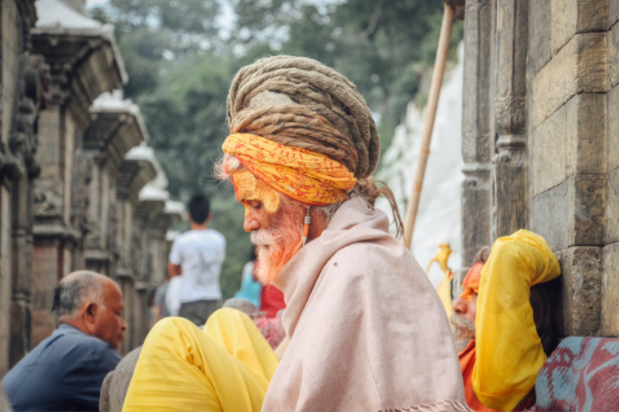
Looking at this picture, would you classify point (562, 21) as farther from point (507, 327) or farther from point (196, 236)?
point (196, 236)

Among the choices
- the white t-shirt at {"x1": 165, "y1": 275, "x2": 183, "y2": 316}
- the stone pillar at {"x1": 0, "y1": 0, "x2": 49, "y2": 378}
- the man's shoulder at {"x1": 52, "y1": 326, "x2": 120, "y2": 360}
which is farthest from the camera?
the white t-shirt at {"x1": 165, "y1": 275, "x2": 183, "y2": 316}

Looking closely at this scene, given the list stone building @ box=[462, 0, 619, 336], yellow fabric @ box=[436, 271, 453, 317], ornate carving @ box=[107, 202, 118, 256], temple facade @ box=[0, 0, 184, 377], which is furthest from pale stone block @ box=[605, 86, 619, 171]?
ornate carving @ box=[107, 202, 118, 256]

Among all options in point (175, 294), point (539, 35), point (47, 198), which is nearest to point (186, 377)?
point (539, 35)

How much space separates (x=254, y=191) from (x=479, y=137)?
256 centimetres

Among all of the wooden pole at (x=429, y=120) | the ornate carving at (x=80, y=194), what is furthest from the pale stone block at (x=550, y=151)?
the ornate carving at (x=80, y=194)

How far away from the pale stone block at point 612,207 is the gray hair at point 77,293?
2983 mm

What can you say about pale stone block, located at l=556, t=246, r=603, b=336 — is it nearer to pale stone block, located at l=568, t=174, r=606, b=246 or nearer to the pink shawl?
pale stone block, located at l=568, t=174, r=606, b=246

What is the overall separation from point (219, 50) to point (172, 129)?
2320 cm

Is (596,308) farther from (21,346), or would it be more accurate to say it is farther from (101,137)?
(101,137)

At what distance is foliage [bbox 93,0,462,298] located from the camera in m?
32.0

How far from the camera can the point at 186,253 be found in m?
8.36

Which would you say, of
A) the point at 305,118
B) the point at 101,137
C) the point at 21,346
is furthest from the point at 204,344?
the point at 101,137

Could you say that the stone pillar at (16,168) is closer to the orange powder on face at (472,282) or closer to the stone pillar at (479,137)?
the stone pillar at (479,137)

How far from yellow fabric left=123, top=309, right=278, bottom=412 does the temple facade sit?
548cm
